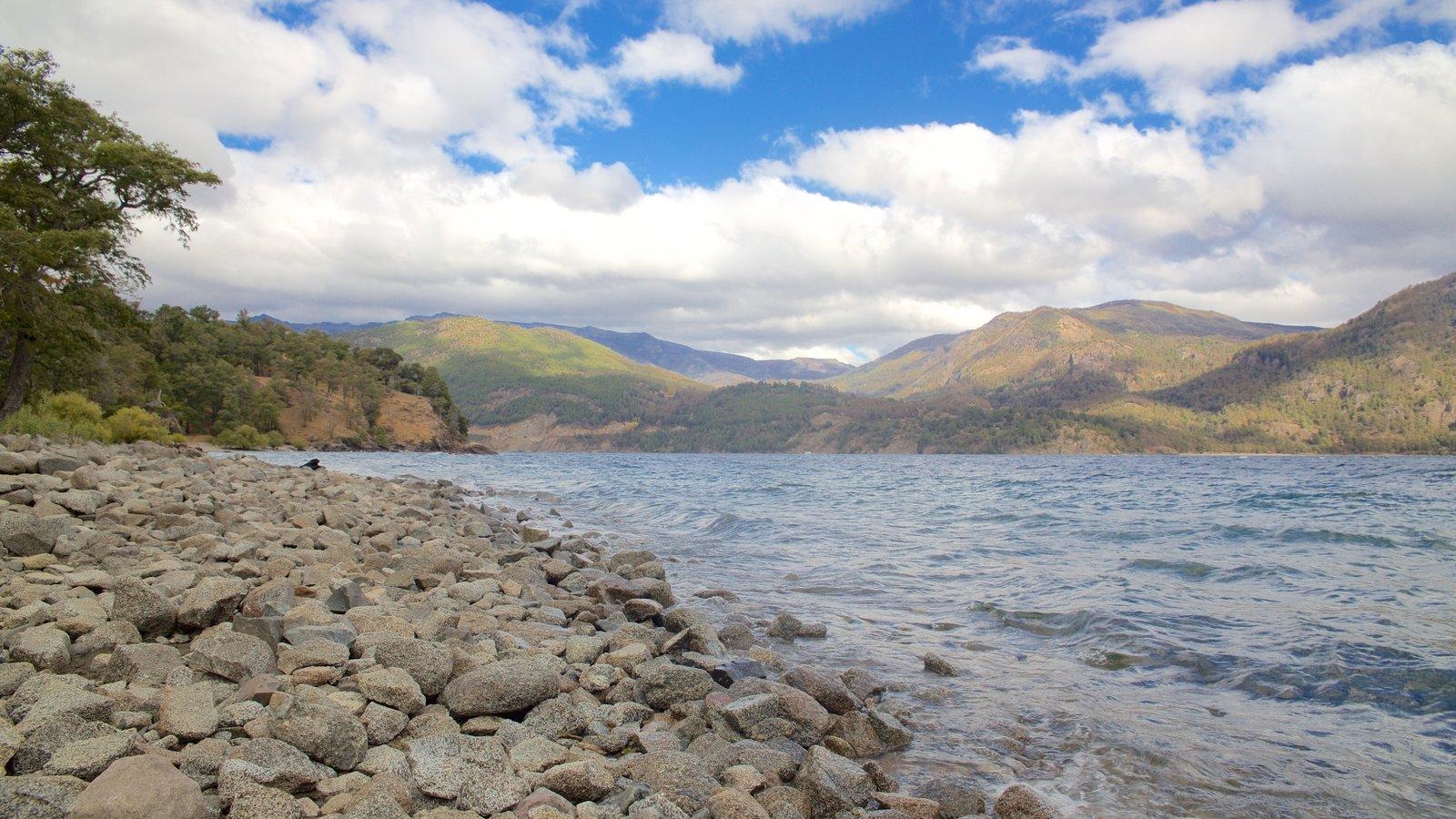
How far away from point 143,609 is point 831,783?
5624 millimetres

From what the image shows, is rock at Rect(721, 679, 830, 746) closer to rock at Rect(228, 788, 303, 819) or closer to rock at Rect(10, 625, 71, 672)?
rock at Rect(228, 788, 303, 819)

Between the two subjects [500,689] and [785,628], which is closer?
[500,689]

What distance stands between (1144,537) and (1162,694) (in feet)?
46.2

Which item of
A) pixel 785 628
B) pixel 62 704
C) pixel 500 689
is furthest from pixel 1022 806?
pixel 62 704

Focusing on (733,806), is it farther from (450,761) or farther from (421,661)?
(421,661)

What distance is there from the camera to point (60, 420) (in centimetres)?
2522

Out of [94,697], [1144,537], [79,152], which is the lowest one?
[1144,537]

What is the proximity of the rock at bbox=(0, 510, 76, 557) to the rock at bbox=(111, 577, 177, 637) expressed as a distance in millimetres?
2982

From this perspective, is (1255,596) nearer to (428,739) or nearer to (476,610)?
(476,610)

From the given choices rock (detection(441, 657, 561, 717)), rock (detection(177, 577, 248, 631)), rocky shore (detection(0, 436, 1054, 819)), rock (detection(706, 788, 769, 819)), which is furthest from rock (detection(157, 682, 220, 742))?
rock (detection(706, 788, 769, 819))

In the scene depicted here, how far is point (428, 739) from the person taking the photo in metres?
4.76

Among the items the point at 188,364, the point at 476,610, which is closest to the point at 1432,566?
the point at 476,610

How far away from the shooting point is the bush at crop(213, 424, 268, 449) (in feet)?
266

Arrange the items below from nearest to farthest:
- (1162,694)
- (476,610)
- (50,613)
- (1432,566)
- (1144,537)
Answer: (50,613), (1162,694), (476,610), (1432,566), (1144,537)
